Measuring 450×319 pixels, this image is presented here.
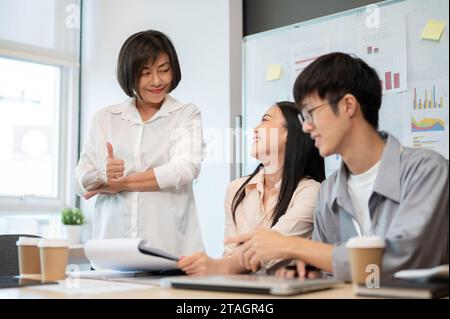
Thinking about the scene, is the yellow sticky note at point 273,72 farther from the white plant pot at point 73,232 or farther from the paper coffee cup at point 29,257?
the paper coffee cup at point 29,257

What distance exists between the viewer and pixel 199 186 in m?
2.64

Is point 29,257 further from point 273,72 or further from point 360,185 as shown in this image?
point 273,72

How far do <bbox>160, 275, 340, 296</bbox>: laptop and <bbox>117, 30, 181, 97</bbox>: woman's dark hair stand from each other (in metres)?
0.82

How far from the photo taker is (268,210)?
1.60m

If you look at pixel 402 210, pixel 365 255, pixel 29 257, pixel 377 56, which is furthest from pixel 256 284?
pixel 377 56

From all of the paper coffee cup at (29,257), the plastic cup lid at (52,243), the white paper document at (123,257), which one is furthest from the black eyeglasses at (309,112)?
the paper coffee cup at (29,257)

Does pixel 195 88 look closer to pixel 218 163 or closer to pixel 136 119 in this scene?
pixel 218 163

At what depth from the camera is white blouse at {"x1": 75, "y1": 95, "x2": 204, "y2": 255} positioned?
1696 millimetres

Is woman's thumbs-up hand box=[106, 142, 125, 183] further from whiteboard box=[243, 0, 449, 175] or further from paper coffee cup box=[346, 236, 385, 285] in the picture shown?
paper coffee cup box=[346, 236, 385, 285]

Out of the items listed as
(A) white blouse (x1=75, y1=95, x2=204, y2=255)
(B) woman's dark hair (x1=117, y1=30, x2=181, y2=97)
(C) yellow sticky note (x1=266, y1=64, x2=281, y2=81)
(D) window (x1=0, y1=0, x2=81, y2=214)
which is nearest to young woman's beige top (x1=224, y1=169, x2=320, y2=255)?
(A) white blouse (x1=75, y1=95, x2=204, y2=255)

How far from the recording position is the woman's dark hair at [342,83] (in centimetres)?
112

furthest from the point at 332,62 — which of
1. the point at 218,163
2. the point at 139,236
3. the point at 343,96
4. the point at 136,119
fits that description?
the point at 218,163

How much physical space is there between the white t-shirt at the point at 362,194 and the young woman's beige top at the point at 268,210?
0.30 meters

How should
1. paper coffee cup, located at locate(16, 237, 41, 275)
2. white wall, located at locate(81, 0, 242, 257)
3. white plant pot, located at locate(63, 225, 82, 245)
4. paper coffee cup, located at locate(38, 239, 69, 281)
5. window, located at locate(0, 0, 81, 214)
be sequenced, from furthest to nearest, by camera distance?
white plant pot, located at locate(63, 225, 82, 245) < window, located at locate(0, 0, 81, 214) < white wall, located at locate(81, 0, 242, 257) < paper coffee cup, located at locate(16, 237, 41, 275) < paper coffee cup, located at locate(38, 239, 69, 281)
